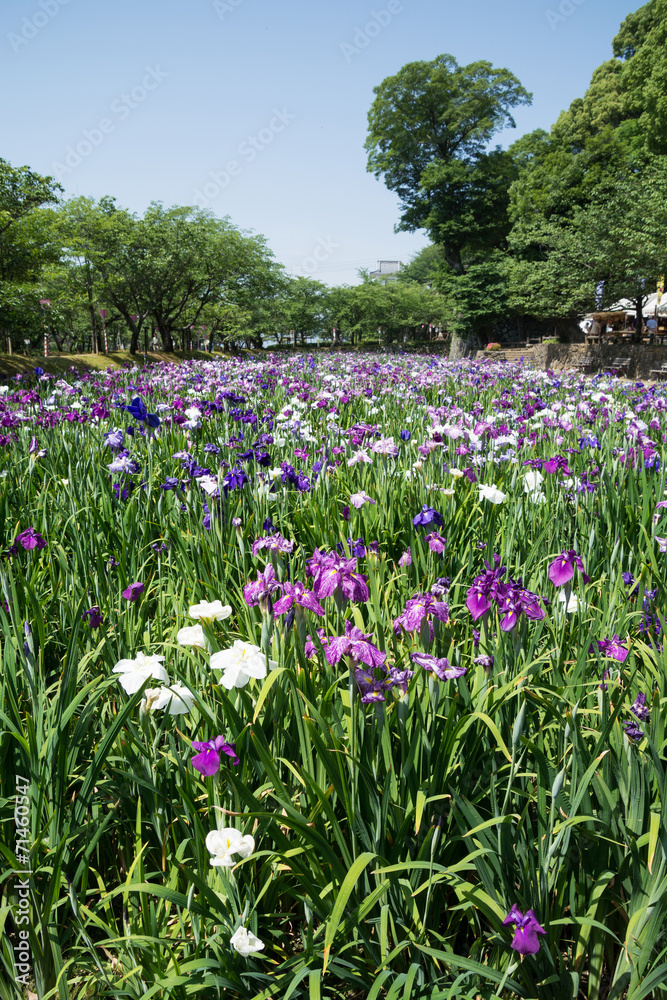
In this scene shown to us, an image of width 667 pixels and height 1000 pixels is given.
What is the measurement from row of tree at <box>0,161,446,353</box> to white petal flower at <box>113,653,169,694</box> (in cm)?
1785

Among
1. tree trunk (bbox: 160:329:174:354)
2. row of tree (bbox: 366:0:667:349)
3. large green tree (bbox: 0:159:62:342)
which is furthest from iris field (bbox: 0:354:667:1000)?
tree trunk (bbox: 160:329:174:354)

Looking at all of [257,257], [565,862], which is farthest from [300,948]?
[257,257]

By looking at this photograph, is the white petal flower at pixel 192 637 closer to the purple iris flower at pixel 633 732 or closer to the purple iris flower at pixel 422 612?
the purple iris flower at pixel 422 612

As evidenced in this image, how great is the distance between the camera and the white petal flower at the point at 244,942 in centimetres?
106

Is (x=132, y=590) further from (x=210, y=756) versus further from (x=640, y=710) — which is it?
(x=640, y=710)

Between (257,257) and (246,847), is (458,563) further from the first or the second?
(257,257)

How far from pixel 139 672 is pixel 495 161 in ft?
166

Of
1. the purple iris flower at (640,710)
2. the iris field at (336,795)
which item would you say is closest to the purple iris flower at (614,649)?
the iris field at (336,795)

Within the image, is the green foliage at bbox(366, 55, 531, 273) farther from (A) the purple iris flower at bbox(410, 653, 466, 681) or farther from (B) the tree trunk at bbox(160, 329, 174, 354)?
(A) the purple iris flower at bbox(410, 653, 466, 681)

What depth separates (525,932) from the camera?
3.29ft

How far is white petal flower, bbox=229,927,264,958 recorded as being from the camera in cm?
106

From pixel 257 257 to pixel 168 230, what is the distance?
10.5 metres

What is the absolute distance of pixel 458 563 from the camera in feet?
8.68

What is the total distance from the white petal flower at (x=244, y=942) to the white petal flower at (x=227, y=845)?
11cm
